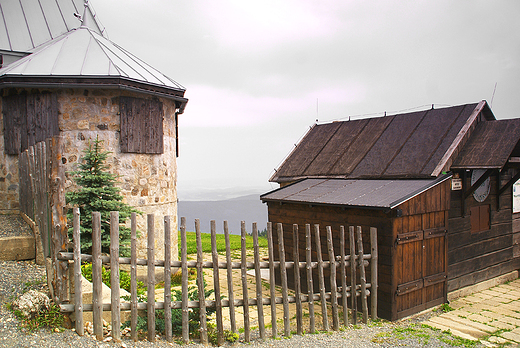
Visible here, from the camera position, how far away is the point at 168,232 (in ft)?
17.5

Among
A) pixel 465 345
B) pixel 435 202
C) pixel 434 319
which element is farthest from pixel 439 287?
pixel 465 345

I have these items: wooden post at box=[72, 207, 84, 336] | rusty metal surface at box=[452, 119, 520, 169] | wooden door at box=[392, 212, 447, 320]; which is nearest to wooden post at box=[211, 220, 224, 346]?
wooden post at box=[72, 207, 84, 336]

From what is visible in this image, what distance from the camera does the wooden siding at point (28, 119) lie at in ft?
33.4

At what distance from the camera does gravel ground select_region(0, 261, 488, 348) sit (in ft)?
14.2

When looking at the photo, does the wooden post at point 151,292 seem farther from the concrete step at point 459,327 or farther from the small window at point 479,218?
the small window at point 479,218

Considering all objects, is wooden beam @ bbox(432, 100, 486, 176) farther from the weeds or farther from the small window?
the weeds

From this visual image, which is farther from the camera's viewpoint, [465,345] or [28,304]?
[465,345]

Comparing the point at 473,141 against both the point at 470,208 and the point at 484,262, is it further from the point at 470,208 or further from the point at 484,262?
the point at 484,262

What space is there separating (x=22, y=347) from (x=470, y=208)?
10.6 m

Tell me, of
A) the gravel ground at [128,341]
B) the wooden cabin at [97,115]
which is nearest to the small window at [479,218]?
the gravel ground at [128,341]

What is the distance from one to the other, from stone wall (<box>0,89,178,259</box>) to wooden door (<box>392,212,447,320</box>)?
6770 mm

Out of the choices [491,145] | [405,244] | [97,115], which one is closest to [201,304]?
[405,244]

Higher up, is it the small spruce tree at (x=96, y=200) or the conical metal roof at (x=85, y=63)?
the conical metal roof at (x=85, y=63)

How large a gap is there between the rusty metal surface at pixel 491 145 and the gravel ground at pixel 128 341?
4156 mm
